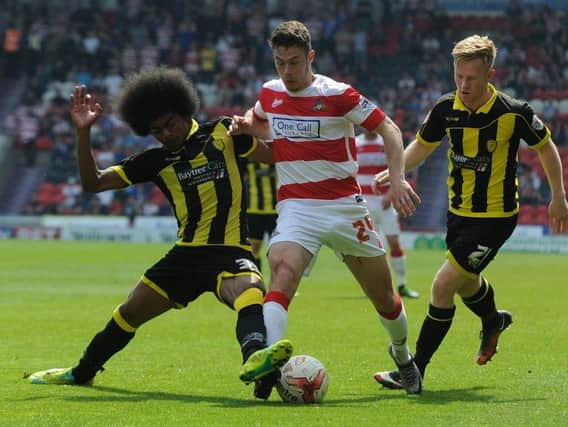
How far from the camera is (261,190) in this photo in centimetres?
1691

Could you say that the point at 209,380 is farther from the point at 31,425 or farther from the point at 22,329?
the point at 22,329

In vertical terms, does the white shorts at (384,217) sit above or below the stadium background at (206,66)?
above

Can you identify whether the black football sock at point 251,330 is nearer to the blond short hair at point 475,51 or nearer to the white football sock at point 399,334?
the white football sock at point 399,334

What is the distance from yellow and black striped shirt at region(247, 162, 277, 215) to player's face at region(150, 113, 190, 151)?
8.72 meters

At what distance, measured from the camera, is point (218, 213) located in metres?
7.93

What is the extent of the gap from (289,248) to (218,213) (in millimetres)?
706

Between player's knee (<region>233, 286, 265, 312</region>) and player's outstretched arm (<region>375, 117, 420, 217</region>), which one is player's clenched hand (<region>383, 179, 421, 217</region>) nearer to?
player's outstretched arm (<region>375, 117, 420, 217</region>)

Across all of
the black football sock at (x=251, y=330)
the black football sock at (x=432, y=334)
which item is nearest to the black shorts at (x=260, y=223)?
the black football sock at (x=432, y=334)

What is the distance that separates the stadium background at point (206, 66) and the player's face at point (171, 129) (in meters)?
25.4

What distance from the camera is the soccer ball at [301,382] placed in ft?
23.7

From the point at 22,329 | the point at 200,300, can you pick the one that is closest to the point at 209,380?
the point at 22,329

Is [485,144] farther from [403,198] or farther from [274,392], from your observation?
[274,392]

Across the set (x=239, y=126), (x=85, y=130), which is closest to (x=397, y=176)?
(x=239, y=126)

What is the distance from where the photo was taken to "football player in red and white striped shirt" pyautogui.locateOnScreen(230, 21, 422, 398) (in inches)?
295
